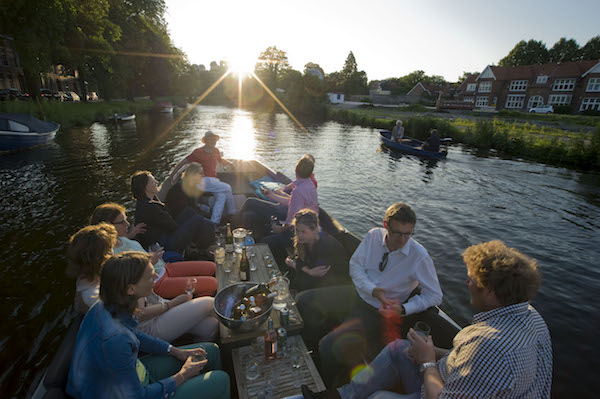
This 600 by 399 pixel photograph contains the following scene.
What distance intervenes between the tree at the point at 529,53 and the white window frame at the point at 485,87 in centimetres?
3251

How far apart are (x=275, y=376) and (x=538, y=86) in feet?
190

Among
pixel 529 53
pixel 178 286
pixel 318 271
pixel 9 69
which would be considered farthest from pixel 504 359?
pixel 529 53

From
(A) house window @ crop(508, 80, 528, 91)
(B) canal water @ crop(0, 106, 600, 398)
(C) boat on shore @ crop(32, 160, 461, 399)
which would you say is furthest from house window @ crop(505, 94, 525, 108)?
(C) boat on shore @ crop(32, 160, 461, 399)

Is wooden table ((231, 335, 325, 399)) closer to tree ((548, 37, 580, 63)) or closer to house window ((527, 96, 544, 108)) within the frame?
house window ((527, 96, 544, 108))

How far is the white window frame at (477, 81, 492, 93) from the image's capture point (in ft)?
160

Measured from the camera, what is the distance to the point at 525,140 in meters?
20.0

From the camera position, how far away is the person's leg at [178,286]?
3.65 m

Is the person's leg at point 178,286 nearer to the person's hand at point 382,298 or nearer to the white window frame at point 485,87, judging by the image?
the person's hand at point 382,298

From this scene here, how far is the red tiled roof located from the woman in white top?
56.8 meters

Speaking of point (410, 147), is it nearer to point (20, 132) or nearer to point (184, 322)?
point (184, 322)

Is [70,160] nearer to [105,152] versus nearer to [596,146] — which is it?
[105,152]

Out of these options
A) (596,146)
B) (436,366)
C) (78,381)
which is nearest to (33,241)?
(78,381)

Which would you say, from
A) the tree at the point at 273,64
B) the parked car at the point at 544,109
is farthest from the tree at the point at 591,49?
the tree at the point at 273,64

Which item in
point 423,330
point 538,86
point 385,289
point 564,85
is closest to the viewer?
point 423,330
